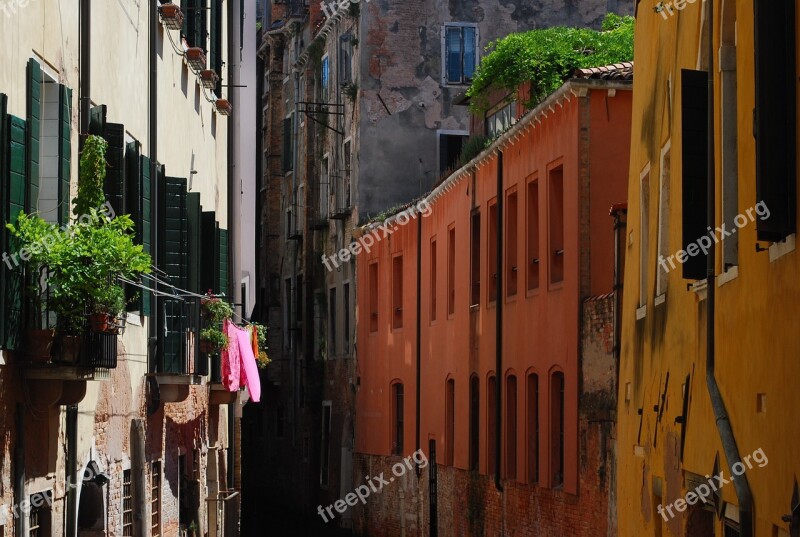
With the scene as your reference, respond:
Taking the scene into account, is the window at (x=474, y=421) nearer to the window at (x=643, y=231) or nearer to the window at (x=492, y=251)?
the window at (x=492, y=251)

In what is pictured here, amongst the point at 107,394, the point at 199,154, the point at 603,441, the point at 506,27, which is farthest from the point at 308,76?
the point at 107,394

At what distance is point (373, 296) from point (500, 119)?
6.89m

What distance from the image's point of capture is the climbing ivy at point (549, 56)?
86.4ft

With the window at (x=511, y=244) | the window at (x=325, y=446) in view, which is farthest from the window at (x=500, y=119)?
the window at (x=325, y=446)

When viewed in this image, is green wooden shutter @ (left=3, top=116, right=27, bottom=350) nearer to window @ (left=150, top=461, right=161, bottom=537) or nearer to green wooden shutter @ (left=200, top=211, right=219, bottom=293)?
window @ (left=150, top=461, right=161, bottom=537)

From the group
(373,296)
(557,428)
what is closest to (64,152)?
(557,428)

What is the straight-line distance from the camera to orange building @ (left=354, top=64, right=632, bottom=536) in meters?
19.2

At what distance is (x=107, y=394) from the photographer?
13945mm

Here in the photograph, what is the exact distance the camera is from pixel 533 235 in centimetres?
2186

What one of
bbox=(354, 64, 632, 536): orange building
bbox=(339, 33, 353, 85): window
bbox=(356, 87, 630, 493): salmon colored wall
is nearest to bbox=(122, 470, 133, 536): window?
bbox=(354, 64, 632, 536): orange building

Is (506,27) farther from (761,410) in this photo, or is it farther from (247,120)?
(761,410)

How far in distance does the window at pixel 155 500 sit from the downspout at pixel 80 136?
396 centimetres

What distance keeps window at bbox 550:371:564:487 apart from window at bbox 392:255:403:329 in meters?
11.4

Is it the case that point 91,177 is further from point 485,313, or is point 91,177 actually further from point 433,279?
point 433,279
